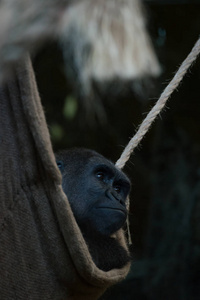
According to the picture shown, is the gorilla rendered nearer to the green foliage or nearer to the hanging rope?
the hanging rope

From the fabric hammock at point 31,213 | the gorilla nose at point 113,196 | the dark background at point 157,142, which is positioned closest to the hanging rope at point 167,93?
the gorilla nose at point 113,196

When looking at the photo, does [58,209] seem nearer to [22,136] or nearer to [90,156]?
[22,136]

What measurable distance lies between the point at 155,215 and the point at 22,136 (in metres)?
3.85

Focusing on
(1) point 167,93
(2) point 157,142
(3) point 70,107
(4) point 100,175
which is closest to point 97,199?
(4) point 100,175

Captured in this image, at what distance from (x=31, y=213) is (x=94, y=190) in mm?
992

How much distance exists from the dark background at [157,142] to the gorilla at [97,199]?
225 centimetres

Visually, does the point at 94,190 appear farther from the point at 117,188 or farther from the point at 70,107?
the point at 70,107

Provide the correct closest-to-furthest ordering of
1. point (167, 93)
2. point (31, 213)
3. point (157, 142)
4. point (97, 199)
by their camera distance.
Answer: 1. point (31, 213)
2. point (167, 93)
3. point (97, 199)
4. point (157, 142)

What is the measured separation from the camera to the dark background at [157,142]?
4.95 m

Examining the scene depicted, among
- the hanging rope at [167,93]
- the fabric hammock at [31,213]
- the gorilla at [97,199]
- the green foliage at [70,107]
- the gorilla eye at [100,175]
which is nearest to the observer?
the fabric hammock at [31,213]

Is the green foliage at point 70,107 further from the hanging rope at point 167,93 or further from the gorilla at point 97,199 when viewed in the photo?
the hanging rope at point 167,93

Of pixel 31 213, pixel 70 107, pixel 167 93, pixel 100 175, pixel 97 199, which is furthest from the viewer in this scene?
pixel 70 107

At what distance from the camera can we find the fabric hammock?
1536mm

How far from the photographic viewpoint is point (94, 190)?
2635mm
